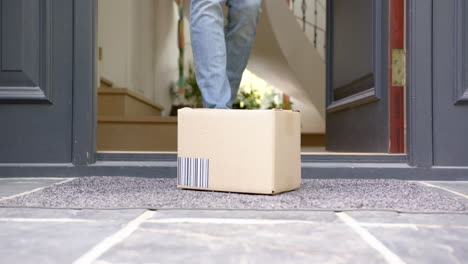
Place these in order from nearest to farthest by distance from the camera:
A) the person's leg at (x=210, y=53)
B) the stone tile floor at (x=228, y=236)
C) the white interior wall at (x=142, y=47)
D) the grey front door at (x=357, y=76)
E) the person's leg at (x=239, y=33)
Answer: the stone tile floor at (x=228, y=236), the person's leg at (x=210, y=53), the person's leg at (x=239, y=33), the grey front door at (x=357, y=76), the white interior wall at (x=142, y=47)

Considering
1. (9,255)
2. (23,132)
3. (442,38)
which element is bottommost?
(9,255)

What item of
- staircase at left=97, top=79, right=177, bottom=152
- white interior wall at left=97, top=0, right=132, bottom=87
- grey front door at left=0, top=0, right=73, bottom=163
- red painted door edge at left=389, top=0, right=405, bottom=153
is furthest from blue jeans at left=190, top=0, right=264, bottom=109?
white interior wall at left=97, top=0, right=132, bottom=87

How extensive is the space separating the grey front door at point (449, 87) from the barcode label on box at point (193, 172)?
0.87 meters

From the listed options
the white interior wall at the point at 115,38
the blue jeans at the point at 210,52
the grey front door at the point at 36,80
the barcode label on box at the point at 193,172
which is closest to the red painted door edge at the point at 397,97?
the blue jeans at the point at 210,52

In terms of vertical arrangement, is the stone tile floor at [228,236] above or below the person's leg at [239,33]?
below

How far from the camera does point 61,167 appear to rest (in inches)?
62.5

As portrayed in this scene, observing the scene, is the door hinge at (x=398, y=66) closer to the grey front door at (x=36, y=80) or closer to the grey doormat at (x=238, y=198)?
the grey doormat at (x=238, y=198)

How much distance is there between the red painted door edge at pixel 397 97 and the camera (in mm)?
1682

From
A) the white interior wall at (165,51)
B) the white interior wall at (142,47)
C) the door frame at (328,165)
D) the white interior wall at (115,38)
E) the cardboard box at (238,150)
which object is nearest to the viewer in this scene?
the cardboard box at (238,150)

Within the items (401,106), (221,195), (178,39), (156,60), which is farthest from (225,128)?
(178,39)

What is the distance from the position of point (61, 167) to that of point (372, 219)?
1133mm

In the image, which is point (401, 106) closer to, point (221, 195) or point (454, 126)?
point (454, 126)

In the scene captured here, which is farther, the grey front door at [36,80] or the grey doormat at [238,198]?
the grey front door at [36,80]

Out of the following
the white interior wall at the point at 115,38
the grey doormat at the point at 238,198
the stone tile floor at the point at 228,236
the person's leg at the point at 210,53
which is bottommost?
the stone tile floor at the point at 228,236
